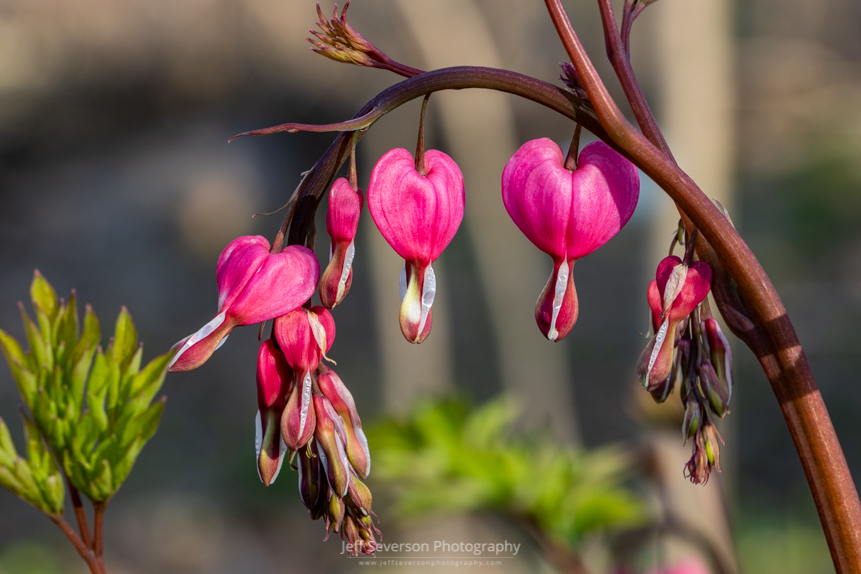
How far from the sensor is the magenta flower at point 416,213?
0.35 meters

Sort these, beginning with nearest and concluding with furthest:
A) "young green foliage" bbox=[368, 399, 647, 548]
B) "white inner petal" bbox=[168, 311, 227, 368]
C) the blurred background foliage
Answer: "white inner petal" bbox=[168, 311, 227, 368]
"young green foliage" bbox=[368, 399, 647, 548]
the blurred background foliage

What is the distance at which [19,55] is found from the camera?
6371 millimetres

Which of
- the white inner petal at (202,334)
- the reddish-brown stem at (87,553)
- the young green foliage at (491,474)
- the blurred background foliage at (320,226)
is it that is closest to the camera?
the white inner petal at (202,334)

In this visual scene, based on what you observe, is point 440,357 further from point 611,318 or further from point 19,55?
point 19,55

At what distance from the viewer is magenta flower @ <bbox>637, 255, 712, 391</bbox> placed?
344 millimetres

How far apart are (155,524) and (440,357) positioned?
249cm

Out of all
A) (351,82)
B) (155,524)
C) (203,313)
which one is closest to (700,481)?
(155,524)

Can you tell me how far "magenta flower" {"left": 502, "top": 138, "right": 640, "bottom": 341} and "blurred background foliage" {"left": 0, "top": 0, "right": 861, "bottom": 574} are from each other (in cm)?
265

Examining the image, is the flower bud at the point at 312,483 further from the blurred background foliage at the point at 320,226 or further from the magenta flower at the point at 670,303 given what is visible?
the blurred background foliage at the point at 320,226

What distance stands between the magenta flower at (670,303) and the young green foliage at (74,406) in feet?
1.04

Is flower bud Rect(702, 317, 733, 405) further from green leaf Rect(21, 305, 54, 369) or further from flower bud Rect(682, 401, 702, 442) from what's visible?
green leaf Rect(21, 305, 54, 369)

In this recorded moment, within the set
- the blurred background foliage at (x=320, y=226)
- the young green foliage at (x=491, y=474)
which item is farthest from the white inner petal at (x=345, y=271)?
the blurred background foliage at (x=320, y=226)

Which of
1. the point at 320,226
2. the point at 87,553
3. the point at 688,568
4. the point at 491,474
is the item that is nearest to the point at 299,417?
the point at 87,553

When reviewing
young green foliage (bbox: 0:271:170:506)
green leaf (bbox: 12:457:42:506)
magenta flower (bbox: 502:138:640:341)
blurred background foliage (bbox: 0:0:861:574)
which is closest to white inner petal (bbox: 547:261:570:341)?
magenta flower (bbox: 502:138:640:341)
